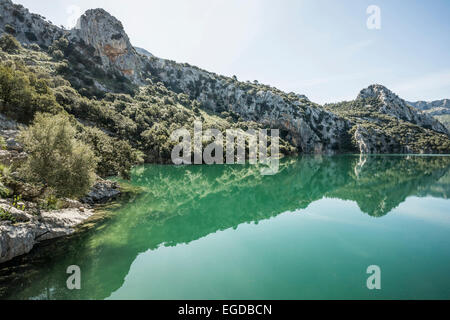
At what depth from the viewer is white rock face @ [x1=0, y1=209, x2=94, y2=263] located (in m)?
13.0

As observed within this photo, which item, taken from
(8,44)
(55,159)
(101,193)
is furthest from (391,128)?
(8,44)

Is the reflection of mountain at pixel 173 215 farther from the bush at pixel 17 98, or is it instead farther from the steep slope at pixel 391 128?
the steep slope at pixel 391 128

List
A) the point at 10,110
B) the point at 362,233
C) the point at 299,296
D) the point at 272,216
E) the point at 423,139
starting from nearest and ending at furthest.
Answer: the point at 299,296, the point at 362,233, the point at 272,216, the point at 10,110, the point at 423,139

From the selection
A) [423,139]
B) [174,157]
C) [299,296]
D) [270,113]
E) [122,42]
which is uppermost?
[122,42]

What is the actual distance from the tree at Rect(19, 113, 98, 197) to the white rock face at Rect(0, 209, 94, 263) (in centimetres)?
235

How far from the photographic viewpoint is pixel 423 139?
5340 inches

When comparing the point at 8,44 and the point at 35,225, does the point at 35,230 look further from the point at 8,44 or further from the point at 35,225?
the point at 8,44

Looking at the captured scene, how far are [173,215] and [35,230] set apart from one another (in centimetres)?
1169

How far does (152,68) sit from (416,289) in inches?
6298

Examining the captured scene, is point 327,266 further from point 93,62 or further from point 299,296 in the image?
point 93,62

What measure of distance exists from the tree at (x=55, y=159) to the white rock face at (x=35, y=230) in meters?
2.35

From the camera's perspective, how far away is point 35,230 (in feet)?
50.7

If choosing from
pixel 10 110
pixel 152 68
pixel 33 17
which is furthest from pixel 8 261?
pixel 152 68

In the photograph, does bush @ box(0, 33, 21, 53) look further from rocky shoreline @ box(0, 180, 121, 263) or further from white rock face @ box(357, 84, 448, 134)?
white rock face @ box(357, 84, 448, 134)
